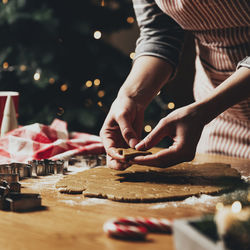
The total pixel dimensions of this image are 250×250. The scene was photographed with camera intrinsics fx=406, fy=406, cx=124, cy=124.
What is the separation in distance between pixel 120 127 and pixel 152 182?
9.5 inches

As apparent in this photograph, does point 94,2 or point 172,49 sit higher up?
point 94,2

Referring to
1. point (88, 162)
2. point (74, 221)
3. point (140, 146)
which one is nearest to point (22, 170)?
point (88, 162)

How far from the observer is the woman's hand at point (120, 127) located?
1285mm

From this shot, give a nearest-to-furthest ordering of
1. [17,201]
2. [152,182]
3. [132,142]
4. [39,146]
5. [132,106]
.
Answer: [17,201], [152,182], [132,142], [132,106], [39,146]

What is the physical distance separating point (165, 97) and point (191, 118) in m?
1.93

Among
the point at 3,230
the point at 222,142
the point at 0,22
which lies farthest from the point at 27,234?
the point at 0,22

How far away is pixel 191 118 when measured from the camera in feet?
3.83

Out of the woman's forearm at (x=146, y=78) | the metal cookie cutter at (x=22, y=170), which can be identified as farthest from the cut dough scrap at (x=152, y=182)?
the woman's forearm at (x=146, y=78)

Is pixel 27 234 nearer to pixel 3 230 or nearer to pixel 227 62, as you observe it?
pixel 3 230

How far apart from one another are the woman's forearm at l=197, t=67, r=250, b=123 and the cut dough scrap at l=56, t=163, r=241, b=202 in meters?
0.19

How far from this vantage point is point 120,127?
1324 millimetres

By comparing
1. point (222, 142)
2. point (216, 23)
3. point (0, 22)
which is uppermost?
point (0, 22)

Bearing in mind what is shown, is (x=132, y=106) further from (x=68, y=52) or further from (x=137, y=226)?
(x=68, y=52)

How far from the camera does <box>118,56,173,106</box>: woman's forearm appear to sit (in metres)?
1.47
